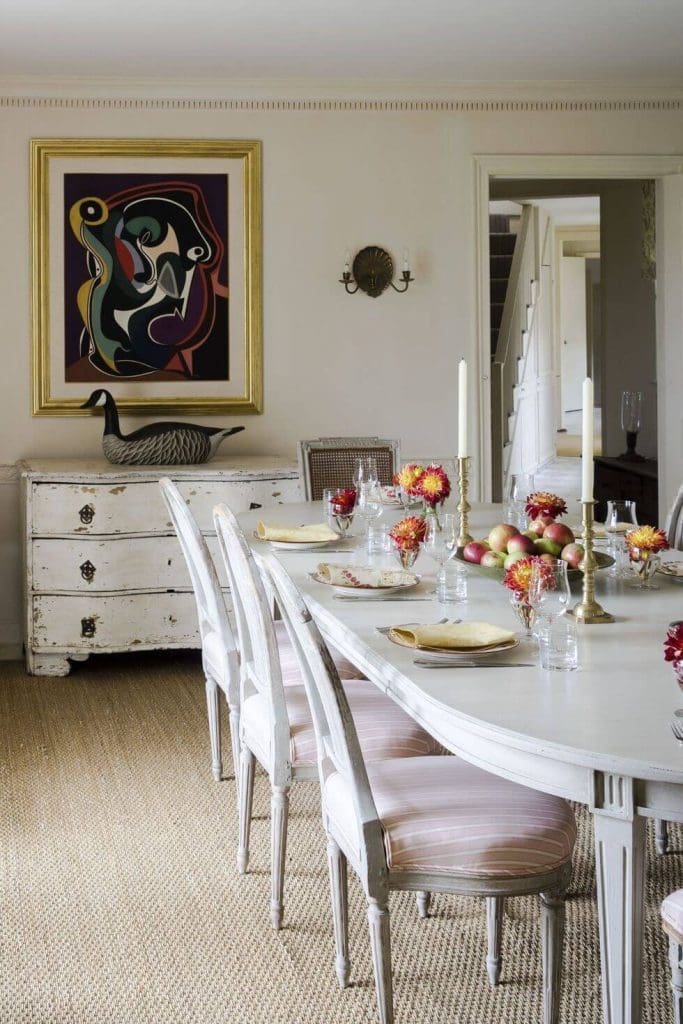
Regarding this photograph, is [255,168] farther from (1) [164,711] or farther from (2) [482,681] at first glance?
(2) [482,681]

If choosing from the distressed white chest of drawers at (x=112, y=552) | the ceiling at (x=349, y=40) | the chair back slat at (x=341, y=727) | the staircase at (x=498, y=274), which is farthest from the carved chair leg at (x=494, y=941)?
the staircase at (x=498, y=274)

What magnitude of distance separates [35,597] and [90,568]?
Result: 0.25m

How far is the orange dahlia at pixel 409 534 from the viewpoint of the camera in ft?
9.37

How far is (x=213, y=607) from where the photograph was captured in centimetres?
322

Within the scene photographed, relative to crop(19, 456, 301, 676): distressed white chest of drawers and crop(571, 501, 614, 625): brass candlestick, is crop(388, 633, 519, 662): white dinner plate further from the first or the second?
crop(19, 456, 301, 676): distressed white chest of drawers

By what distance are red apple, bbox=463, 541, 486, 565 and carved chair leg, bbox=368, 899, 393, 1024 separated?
99cm

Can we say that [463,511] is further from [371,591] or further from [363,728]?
[363,728]

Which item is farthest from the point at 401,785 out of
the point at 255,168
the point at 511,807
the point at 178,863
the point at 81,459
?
the point at 255,168

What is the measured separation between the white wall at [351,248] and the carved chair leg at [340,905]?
325cm

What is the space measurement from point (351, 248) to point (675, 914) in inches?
162

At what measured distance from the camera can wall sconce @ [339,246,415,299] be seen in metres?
5.41

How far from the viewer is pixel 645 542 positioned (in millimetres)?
2701

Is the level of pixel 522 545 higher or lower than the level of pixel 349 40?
lower

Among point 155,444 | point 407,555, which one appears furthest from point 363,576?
point 155,444
